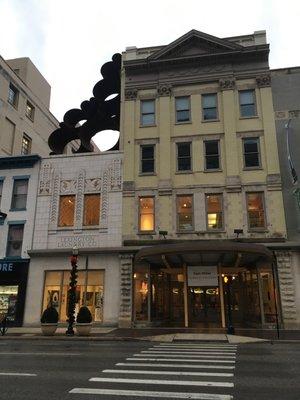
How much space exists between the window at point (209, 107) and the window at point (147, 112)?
13.0ft

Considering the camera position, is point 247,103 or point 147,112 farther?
point 147,112

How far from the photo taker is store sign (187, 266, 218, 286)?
24109mm

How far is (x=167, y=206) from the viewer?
87.5 ft

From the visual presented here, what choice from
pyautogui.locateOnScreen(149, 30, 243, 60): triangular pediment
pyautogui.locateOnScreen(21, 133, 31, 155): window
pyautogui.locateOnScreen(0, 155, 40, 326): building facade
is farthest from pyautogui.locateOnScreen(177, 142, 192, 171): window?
pyautogui.locateOnScreen(21, 133, 31, 155): window

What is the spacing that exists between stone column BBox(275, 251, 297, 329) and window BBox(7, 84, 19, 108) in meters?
31.2

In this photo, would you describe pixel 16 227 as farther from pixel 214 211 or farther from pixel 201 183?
pixel 214 211

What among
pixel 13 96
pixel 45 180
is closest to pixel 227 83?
pixel 45 180

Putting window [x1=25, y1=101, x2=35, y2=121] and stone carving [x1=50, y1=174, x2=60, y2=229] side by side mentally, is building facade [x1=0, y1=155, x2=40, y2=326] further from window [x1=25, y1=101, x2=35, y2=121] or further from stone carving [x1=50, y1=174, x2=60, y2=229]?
window [x1=25, y1=101, x2=35, y2=121]

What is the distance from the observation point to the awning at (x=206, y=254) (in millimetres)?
21641

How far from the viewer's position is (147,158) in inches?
1118

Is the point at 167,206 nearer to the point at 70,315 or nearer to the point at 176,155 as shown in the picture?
the point at 176,155

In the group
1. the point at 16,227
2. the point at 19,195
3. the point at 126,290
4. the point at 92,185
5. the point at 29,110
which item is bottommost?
the point at 126,290

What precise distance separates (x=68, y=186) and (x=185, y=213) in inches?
362

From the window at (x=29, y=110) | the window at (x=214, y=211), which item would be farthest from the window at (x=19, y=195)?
the window at (x=29, y=110)
